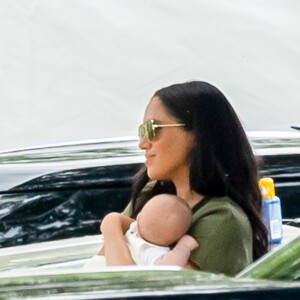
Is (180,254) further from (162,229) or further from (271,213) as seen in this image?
(271,213)

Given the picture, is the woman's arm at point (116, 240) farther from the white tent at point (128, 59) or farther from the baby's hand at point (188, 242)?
the white tent at point (128, 59)

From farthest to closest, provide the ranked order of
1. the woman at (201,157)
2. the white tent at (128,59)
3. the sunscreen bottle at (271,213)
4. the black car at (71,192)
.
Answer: the white tent at (128,59)
the black car at (71,192)
the sunscreen bottle at (271,213)
the woman at (201,157)

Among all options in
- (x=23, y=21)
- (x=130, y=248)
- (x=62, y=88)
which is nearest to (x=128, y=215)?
(x=130, y=248)

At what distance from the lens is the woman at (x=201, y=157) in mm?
3105

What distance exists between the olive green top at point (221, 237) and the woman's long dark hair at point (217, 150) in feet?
0.19

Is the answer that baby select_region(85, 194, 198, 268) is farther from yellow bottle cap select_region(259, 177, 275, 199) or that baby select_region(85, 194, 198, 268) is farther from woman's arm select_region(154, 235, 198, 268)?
yellow bottle cap select_region(259, 177, 275, 199)

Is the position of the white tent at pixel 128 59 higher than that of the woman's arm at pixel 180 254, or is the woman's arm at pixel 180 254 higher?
the woman's arm at pixel 180 254

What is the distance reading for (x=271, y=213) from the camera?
11.1 ft

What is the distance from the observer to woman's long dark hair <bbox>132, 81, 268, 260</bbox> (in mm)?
3111

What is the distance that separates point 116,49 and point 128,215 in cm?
706

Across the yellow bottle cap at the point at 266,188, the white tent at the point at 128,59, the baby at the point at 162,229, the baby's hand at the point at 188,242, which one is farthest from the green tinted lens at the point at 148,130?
the white tent at the point at 128,59

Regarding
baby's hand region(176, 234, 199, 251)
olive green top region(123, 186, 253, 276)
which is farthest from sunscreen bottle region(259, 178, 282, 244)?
baby's hand region(176, 234, 199, 251)

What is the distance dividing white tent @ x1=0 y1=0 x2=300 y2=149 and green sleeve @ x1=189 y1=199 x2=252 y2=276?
18.7 ft

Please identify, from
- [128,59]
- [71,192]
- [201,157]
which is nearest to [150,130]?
[201,157]
